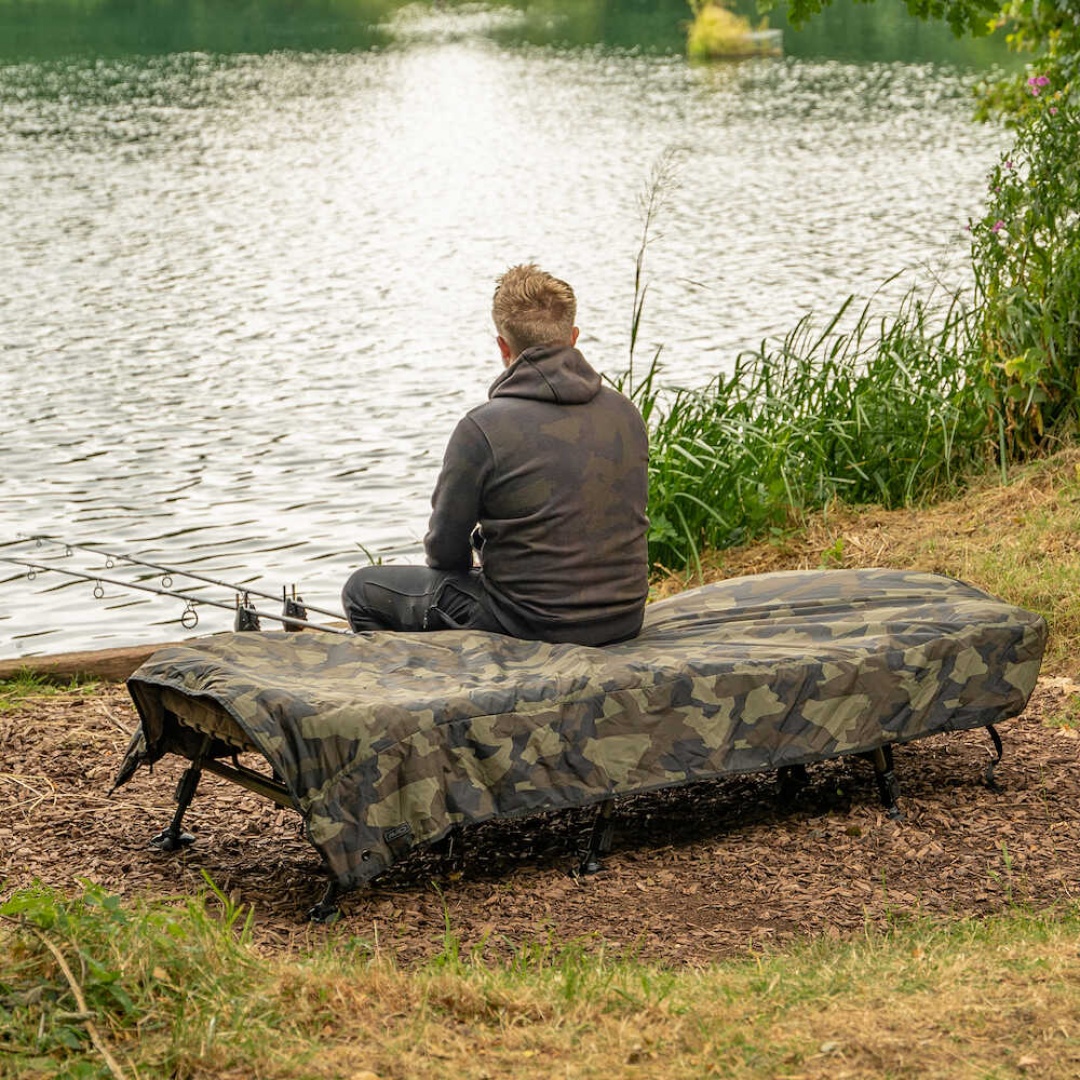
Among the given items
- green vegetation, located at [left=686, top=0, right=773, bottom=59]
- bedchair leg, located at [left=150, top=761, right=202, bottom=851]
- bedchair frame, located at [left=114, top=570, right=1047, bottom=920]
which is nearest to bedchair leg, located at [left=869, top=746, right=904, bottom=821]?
bedchair frame, located at [left=114, top=570, right=1047, bottom=920]

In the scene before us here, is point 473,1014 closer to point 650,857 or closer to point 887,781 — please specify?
point 650,857

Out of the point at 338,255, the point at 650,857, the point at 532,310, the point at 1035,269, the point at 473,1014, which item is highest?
the point at 532,310

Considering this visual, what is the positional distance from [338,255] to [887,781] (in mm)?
17799

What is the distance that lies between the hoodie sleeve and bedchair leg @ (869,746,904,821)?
141 centimetres

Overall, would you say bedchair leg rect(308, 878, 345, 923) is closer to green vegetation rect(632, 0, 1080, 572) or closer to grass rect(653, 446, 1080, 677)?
grass rect(653, 446, 1080, 677)

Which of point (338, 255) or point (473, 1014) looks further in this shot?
point (338, 255)

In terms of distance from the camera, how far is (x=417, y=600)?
5.08 m

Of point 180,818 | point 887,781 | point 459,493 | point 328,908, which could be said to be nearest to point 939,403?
point 887,781

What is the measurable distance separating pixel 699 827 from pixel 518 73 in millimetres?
44785

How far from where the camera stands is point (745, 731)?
4613 millimetres

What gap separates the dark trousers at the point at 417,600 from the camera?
5020 millimetres

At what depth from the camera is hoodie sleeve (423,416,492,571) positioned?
4742mm

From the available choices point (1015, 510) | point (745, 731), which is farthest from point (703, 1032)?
point (1015, 510)

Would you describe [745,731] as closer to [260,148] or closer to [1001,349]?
[1001,349]
